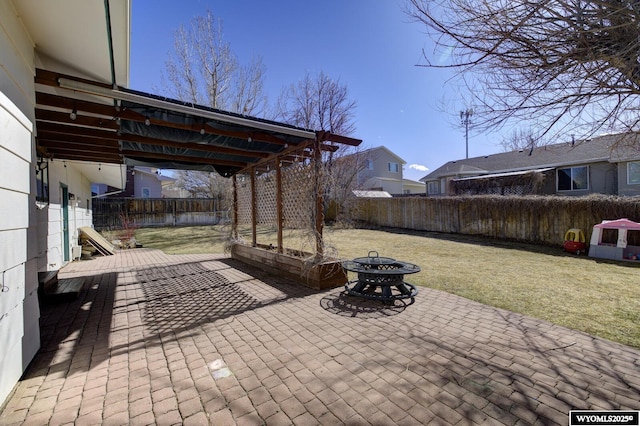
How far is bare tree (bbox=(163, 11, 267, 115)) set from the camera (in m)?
13.6

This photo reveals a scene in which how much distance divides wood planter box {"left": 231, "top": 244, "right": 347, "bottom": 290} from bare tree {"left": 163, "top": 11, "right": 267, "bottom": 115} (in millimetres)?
11255

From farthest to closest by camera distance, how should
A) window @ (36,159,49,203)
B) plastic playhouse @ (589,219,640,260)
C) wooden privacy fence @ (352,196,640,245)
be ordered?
wooden privacy fence @ (352,196,640,245), plastic playhouse @ (589,219,640,260), window @ (36,159,49,203)

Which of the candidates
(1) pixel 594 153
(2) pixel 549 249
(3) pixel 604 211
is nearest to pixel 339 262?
(2) pixel 549 249

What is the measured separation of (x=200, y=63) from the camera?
13.9 metres

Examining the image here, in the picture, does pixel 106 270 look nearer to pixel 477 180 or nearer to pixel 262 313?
pixel 262 313

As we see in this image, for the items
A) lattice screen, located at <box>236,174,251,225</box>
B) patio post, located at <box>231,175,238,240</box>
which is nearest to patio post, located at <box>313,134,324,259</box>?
lattice screen, located at <box>236,174,251,225</box>

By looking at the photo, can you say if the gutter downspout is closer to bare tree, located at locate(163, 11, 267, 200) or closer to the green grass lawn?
the green grass lawn

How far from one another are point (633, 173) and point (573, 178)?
2.47 m

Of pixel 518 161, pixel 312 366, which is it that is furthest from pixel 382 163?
pixel 312 366

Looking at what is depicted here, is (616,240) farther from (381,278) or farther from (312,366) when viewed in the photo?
(312,366)

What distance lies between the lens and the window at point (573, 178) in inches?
568

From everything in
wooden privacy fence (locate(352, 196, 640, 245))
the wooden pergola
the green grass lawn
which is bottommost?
the green grass lawn

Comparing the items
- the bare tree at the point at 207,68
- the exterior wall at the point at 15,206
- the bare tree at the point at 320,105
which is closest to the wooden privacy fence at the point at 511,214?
the bare tree at the point at 320,105

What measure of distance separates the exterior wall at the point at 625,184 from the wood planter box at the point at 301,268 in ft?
51.7
